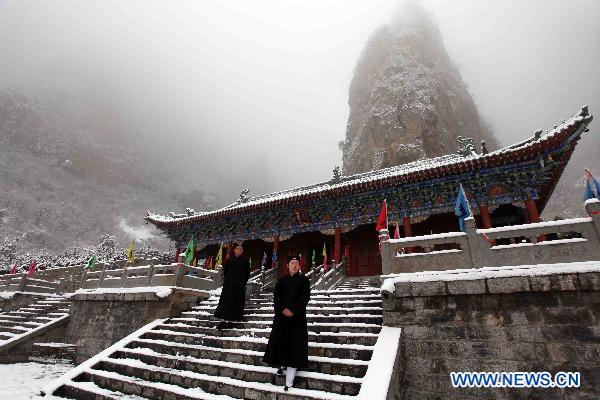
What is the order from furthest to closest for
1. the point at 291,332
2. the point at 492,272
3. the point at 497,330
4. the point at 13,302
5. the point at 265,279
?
the point at 13,302, the point at 265,279, the point at 492,272, the point at 497,330, the point at 291,332

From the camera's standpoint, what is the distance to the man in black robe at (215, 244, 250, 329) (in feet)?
23.2

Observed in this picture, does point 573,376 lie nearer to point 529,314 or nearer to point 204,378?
point 529,314

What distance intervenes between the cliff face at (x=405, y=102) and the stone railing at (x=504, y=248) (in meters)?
27.7

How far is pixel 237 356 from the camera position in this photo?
576cm

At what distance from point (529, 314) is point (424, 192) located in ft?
24.8

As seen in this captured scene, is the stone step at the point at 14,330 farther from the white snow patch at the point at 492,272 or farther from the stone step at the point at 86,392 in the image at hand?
the white snow patch at the point at 492,272

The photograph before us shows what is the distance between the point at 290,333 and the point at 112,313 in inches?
293

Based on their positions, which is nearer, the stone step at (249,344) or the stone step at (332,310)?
the stone step at (249,344)

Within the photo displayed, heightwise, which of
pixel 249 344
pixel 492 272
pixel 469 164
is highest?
pixel 469 164

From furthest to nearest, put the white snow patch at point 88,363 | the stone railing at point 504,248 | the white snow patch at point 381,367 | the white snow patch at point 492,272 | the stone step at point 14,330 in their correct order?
1. the stone step at point 14,330
2. the white snow patch at point 88,363
3. the stone railing at point 504,248
4. the white snow patch at point 492,272
5. the white snow patch at point 381,367

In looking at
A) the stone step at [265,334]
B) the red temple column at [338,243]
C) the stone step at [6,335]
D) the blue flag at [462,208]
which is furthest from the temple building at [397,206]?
the stone step at [6,335]

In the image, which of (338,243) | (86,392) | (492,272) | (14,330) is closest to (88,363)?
(86,392)

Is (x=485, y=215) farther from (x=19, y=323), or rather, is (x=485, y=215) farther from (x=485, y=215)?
(x=19, y=323)

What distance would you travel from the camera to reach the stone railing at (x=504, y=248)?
5309mm
